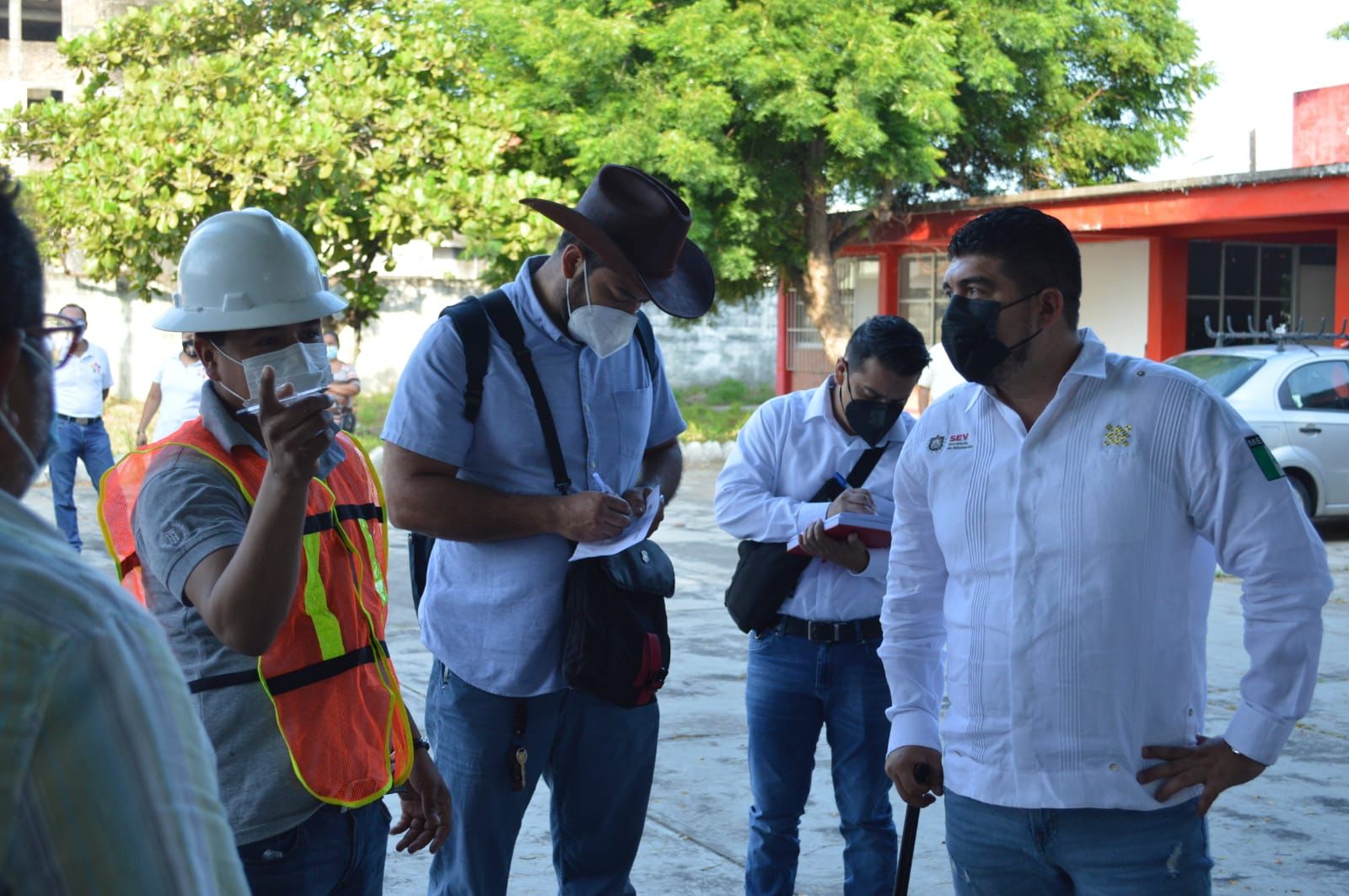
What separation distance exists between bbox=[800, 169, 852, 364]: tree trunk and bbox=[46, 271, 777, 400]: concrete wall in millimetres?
2871

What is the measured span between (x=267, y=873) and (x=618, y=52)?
53.0 ft

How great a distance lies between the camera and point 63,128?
60.2 feet

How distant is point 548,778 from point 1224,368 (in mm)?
11225

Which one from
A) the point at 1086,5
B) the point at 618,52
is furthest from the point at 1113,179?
the point at 618,52

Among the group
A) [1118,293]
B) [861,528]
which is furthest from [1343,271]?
[861,528]

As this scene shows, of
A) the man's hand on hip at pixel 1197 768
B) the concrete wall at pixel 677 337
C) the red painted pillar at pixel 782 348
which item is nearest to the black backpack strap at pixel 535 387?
the man's hand on hip at pixel 1197 768

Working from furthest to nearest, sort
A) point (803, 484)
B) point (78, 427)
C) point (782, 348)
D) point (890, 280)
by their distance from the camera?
point (782, 348)
point (890, 280)
point (78, 427)
point (803, 484)

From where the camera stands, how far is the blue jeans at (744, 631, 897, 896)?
13.3 feet

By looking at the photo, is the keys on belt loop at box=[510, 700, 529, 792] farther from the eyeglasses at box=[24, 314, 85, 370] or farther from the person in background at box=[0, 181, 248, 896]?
the person in background at box=[0, 181, 248, 896]

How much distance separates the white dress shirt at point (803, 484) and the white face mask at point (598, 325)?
36.2 inches

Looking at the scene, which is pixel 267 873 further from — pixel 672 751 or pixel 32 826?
pixel 672 751

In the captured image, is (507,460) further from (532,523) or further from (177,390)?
(177,390)

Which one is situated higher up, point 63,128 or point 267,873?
point 63,128

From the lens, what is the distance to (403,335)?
27.3m
